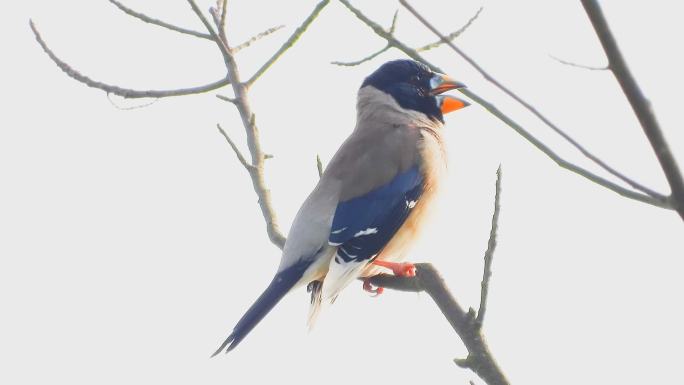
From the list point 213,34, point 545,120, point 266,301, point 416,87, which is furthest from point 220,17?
point 545,120

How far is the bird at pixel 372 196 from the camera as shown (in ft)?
18.3

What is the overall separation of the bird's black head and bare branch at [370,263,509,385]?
9.62 ft

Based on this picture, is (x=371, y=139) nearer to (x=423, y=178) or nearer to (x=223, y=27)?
(x=423, y=178)

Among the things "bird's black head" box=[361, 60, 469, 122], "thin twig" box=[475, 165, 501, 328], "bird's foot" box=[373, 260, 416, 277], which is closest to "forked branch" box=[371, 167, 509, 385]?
"thin twig" box=[475, 165, 501, 328]

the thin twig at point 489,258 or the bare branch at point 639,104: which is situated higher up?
the bare branch at point 639,104

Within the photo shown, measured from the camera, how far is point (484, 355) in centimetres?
343

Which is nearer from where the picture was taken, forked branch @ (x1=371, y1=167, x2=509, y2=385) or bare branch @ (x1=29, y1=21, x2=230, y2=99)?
forked branch @ (x1=371, y1=167, x2=509, y2=385)

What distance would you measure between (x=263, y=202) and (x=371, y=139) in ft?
5.07

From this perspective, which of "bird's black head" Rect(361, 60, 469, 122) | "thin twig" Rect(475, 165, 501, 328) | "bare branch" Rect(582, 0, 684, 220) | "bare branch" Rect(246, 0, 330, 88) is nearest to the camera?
"bare branch" Rect(582, 0, 684, 220)

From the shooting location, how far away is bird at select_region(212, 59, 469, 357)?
18.3 feet

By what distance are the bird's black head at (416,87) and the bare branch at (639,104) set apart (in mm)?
5532

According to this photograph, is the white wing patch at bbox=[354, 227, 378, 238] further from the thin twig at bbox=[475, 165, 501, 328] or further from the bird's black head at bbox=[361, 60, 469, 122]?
the thin twig at bbox=[475, 165, 501, 328]

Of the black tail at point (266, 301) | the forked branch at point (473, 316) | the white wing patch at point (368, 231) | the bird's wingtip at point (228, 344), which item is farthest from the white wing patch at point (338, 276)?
the forked branch at point (473, 316)

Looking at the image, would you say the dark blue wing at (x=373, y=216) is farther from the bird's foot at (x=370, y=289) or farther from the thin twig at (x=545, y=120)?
the thin twig at (x=545, y=120)
